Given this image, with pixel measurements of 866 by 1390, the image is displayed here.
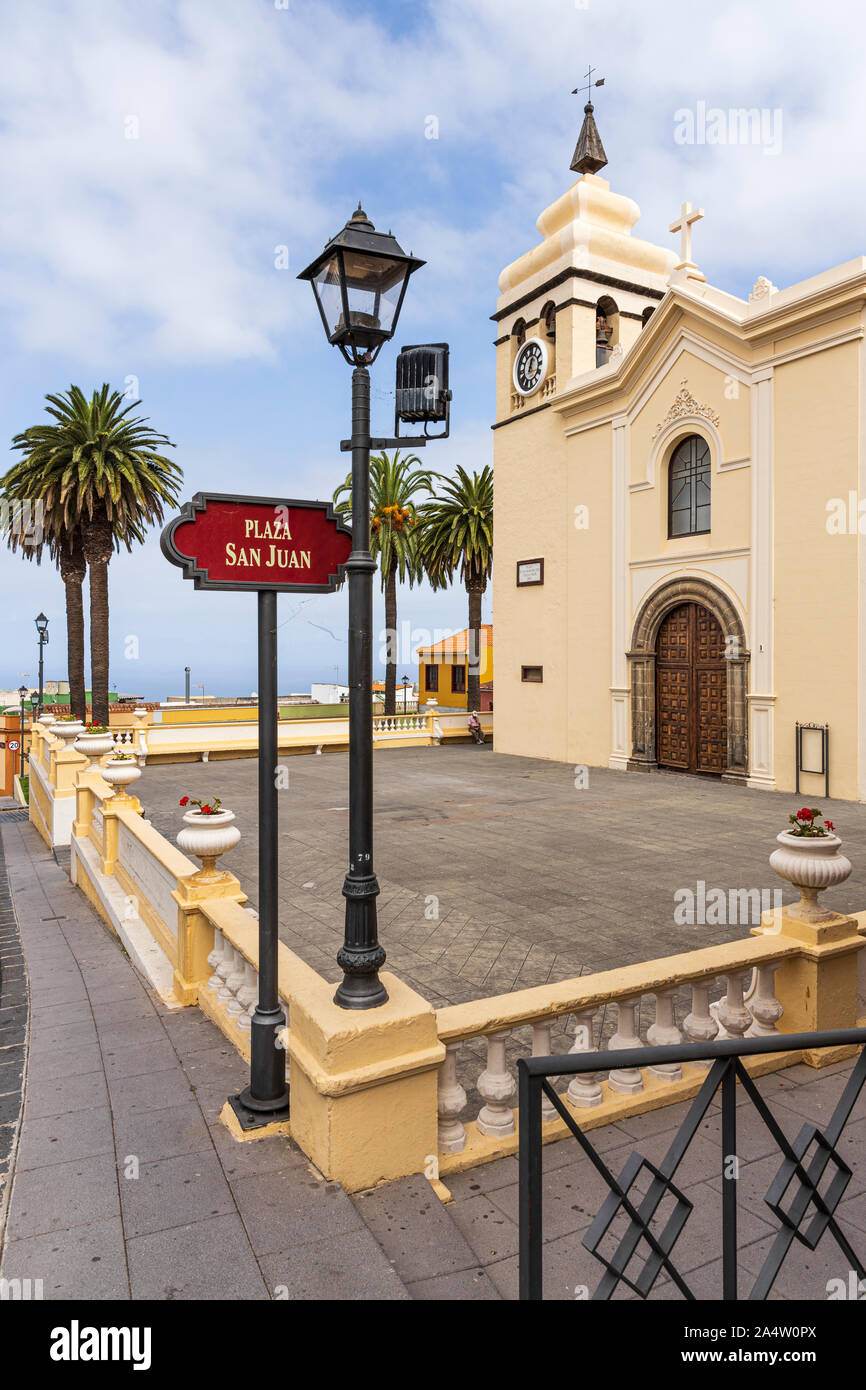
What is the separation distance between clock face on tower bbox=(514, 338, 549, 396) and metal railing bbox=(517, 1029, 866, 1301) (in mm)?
21698

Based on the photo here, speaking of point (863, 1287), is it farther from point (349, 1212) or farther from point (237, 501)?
point (237, 501)

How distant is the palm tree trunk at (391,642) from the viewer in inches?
1095

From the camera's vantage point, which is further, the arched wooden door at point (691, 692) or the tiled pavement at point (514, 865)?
the arched wooden door at point (691, 692)

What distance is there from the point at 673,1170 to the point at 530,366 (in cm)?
2276

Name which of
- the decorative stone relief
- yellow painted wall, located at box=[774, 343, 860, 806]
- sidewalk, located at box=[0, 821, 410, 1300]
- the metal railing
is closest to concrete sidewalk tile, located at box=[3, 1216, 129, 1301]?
sidewalk, located at box=[0, 821, 410, 1300]

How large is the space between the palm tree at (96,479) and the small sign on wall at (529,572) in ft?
38.6

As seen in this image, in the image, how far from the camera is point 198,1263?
2775 mm

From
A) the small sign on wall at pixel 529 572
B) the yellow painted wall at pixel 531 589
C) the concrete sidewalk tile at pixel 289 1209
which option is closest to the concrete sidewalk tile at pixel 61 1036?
the concrete sidewalk tile at pixel 289 1209

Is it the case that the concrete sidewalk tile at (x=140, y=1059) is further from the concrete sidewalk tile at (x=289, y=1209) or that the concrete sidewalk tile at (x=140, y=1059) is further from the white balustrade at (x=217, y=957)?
the concrete sidewalk tile at (x=289, y=1209)

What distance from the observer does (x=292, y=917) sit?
7.65 m


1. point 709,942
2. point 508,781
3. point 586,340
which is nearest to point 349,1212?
point 709,942

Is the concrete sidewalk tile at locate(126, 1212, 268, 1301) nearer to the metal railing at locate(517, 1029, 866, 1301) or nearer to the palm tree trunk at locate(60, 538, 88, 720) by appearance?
the metal railing at locate(517, 1029, 866, 1301)

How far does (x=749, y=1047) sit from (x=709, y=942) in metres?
4.77

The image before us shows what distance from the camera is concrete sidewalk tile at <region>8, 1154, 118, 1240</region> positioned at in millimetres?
3023
